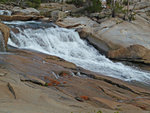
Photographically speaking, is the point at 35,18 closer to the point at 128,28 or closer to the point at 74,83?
the point at 128,28

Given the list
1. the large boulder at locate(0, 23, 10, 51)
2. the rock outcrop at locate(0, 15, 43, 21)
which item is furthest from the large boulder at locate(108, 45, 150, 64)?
the rock outcrop at locate(0, 15, 43, 21)

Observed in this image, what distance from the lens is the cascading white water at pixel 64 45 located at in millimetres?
13633

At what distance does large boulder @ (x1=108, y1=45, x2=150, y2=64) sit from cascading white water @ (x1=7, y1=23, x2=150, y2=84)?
2.42 feet

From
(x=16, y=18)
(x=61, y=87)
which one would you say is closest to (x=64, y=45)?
(x=16, y=18)

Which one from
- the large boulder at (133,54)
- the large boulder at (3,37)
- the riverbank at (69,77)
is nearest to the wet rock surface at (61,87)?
the riverbank at (69,77)

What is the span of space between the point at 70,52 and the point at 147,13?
58.3 feet

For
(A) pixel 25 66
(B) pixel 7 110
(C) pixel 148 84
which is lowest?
(C) pixel 148 84

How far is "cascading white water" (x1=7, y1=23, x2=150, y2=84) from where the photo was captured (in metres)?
13.6

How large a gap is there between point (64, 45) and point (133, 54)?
6.04m

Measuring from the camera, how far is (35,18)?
2309 centimetres

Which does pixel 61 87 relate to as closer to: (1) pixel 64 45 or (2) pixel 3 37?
(2) pixel 3 37

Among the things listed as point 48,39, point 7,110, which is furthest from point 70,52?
point 7,110

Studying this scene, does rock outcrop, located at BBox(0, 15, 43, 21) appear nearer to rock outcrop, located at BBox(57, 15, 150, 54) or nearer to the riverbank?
the riverbank

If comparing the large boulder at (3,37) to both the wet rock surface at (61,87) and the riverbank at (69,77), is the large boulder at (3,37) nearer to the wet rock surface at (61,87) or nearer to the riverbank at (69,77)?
the riverbank at (69,77)
